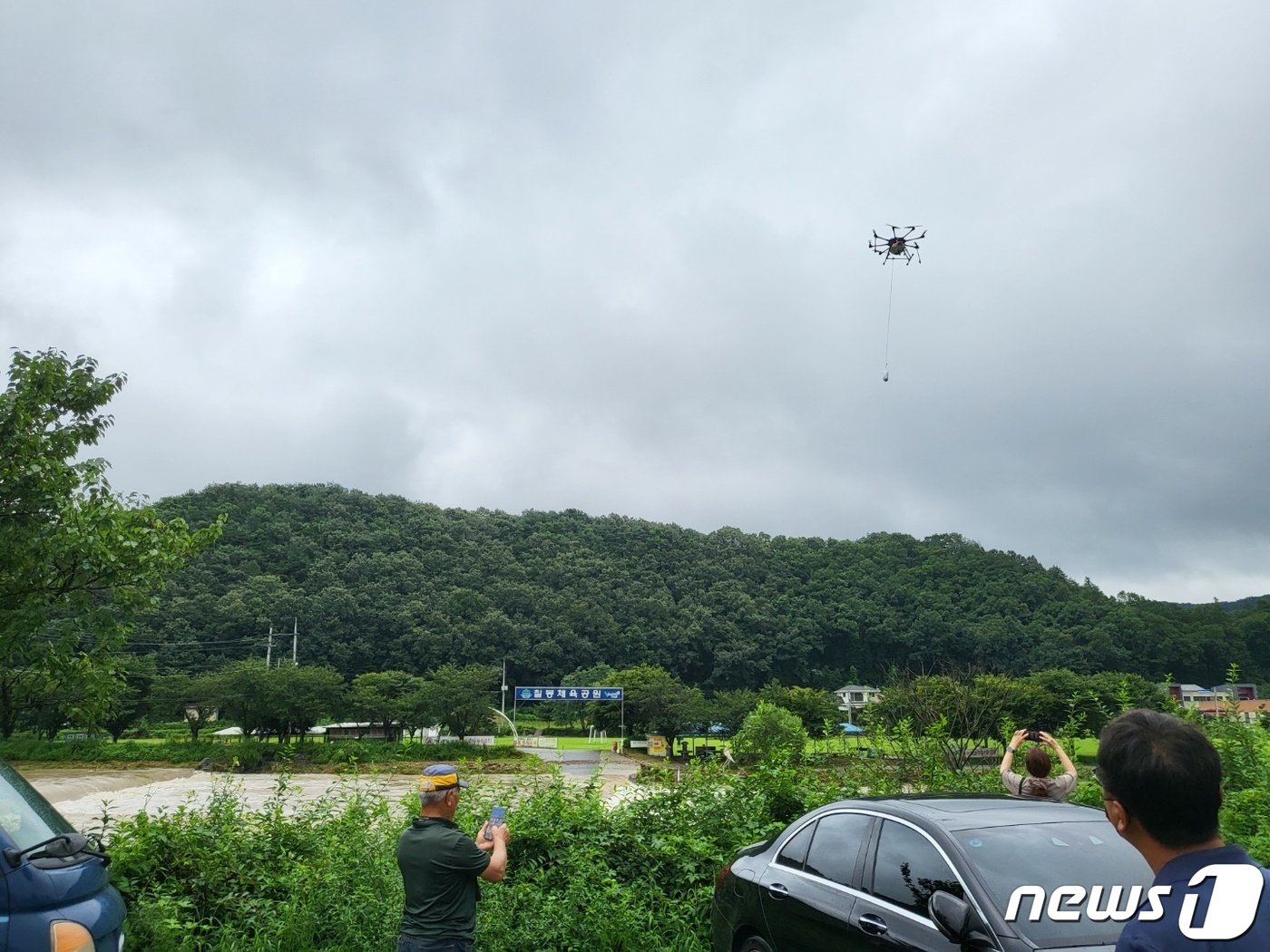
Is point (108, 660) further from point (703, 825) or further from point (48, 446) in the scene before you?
point (703, 825)

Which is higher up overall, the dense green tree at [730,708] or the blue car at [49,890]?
the blue car at [49,890]

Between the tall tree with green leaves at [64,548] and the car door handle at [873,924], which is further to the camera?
the tall tree with green leaves at [64,548]

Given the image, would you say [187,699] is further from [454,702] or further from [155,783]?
[155,783]

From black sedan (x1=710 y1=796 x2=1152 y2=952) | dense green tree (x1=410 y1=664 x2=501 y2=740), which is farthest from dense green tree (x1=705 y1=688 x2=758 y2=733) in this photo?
black sedan (x1=710 y1=796 x2=1152 y2=952)

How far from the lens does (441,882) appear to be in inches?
175

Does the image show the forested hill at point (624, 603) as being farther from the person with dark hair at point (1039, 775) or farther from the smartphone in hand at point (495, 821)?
the smartphone in hand at point (495, 821)

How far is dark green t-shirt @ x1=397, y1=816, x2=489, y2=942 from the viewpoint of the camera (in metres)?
4.43

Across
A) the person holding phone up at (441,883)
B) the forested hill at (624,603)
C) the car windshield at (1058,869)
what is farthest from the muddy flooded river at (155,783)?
the forested hill at (624,603)

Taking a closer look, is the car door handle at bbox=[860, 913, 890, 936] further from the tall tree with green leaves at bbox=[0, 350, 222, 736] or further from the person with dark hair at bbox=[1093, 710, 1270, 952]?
the tall tree with green leaves at bbox=[0, 350, 222, 736]

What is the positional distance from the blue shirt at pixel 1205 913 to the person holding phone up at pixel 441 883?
340 cm

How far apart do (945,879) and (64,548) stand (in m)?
8.39

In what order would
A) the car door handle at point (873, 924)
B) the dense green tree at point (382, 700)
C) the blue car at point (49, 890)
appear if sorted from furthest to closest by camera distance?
1. the dense green tree at point (382, 700)
2. the car door handle at point (873, 924)
3. the blue car at point (49, 890)

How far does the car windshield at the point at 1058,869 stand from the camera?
12.1 ft

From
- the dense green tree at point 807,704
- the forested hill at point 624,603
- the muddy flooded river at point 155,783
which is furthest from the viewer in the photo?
the forested hill at point 624,603
